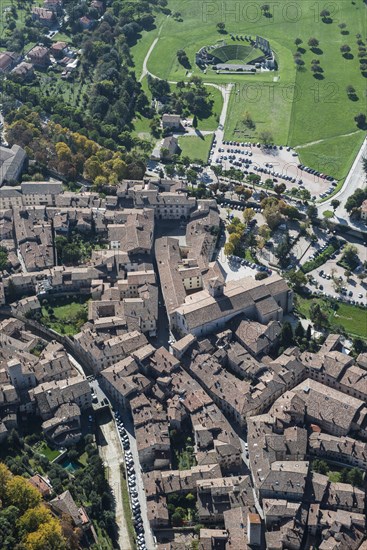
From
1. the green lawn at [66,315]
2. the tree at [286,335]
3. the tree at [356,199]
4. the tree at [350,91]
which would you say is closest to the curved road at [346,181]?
the tree at [356,199]

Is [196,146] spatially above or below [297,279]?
below

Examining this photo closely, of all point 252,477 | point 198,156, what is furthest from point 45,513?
point 198,156

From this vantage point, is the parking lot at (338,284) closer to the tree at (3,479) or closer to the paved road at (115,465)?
the paved road at (115,465)

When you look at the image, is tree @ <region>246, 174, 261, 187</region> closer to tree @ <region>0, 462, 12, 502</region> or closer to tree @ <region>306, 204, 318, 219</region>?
tree @ <region>306, 204, 318, 219</region>

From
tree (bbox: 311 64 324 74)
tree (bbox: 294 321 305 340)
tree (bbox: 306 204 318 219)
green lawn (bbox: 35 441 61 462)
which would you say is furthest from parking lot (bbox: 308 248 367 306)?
tree (bbox: 311 64 324 74)

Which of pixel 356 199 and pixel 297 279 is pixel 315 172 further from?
pixel 297 279

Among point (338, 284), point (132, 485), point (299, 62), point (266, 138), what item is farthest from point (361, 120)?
point (132, 485)
